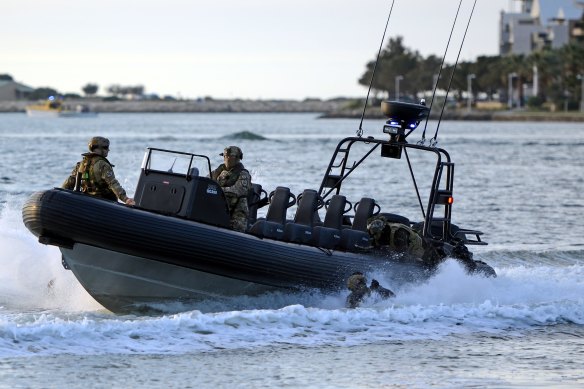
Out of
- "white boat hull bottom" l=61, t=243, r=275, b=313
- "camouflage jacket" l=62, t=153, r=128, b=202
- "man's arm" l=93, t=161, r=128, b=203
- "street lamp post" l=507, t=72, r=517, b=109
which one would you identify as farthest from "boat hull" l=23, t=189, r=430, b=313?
"street lamp post" l=507, t=72, r=517, b=109

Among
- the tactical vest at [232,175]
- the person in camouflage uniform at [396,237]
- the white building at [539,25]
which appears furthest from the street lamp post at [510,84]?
the tactical vest at [232,175]

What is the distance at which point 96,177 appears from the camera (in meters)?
12.1

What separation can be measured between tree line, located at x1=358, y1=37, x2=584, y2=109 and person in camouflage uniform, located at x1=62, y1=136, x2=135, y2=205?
73.7 meters

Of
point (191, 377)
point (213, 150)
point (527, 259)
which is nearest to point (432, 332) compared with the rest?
point (191, 377)

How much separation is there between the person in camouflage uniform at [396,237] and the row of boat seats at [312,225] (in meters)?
0.24

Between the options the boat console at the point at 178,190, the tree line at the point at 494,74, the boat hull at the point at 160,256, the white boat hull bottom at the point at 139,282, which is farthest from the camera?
the tree line at the point at 494,74

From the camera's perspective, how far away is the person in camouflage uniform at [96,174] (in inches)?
474

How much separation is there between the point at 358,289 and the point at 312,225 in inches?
31.6

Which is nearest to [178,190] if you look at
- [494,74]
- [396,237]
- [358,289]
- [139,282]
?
[139,282]

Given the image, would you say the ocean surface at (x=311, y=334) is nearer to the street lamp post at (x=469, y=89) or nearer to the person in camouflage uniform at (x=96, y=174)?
the person in camouflage uniform at (x=96, y=174)

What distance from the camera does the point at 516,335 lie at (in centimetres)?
1194

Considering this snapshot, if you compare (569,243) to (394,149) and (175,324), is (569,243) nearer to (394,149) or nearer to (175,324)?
(394,149)

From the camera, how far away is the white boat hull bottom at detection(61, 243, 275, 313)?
11.9 meters

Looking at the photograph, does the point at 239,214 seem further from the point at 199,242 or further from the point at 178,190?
the point at 199,242
